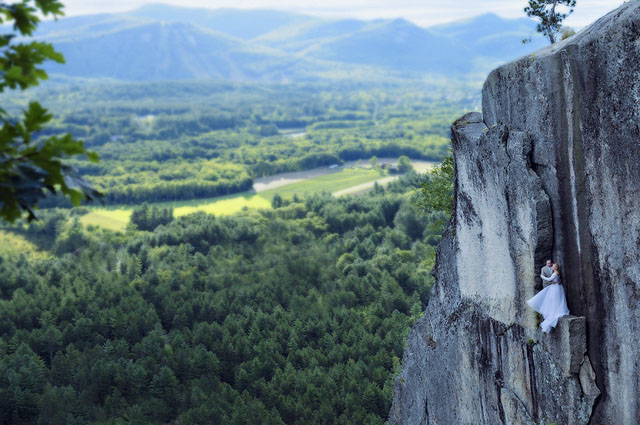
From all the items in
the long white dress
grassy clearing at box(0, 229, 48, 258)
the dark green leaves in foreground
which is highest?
the dark green leaves in foreground

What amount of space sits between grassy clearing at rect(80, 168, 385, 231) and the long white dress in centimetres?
7081

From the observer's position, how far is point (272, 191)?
102188 millimetres

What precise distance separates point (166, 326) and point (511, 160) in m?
35.7

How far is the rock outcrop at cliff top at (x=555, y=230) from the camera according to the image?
45.1ft

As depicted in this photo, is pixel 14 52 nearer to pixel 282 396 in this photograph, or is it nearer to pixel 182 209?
pixel 282 396

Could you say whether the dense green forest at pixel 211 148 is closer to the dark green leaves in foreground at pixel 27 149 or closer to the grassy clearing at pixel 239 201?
the grassy clearing at pixel 239 201

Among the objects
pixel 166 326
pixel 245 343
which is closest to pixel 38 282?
pixel 166 326

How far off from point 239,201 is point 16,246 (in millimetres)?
33928

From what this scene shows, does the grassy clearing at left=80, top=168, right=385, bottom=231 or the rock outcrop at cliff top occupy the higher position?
the rock outcrop at cliff top

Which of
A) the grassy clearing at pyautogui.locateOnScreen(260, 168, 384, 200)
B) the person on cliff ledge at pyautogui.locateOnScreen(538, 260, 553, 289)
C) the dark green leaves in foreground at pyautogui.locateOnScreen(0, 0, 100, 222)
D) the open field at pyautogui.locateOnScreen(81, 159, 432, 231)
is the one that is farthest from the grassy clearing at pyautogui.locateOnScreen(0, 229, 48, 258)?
the dark green leaves in foreground at pyautogui.locateOnScreen(0, 0, 100, 222)

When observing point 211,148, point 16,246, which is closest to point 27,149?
point 16,246

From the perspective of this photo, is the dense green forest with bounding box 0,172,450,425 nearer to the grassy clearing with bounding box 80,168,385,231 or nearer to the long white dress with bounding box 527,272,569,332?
the long white dress with bounding box 527,272,569,332

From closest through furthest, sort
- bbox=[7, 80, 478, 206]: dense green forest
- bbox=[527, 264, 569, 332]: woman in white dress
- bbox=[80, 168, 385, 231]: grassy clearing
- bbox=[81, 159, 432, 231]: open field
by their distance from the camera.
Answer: bbox=[527, 264, 569, 332]: woman in white dress, bbox=[80, 168, 385, 231]: grassy clearing, bbox=[81, 159, 432, 231]: open field, bbox=[7, 80, 478, 206]: dense green forest

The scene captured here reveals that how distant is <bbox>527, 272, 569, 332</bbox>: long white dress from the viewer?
50.5 ft
